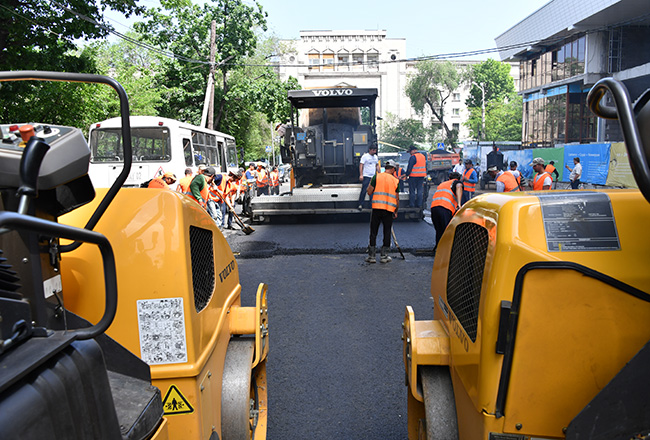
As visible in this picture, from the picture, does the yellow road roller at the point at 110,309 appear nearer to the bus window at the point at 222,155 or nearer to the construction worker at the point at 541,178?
the construction worker at the point at 541,178

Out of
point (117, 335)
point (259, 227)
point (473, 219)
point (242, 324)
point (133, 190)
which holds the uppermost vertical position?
point (133, 190)

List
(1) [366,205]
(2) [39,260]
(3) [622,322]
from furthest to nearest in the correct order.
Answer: (1) [366,205] → (3) [622,322] → (2) [39,260]

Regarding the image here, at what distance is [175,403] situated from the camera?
2.17m

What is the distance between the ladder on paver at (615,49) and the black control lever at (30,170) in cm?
3219

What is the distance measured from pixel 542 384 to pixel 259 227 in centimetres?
1233

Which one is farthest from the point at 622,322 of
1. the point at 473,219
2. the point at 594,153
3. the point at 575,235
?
the point at 594,153

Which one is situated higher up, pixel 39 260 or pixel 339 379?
pixel 39 260

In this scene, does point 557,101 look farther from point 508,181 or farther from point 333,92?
point 508,181

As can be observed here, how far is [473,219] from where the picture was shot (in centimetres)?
253

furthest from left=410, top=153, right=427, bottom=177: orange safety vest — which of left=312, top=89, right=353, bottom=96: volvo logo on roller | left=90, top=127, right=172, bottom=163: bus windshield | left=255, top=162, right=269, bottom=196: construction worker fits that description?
left=255, top=162, right=269, bottom=196: construction worker

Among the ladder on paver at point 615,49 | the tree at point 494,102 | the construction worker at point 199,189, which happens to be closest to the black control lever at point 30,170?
the construction worker at point 199,189

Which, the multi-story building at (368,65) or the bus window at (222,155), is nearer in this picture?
the bus window at (222,155)

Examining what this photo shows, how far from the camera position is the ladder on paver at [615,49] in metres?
28.3

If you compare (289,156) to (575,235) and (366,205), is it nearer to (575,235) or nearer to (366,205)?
(366,205)
